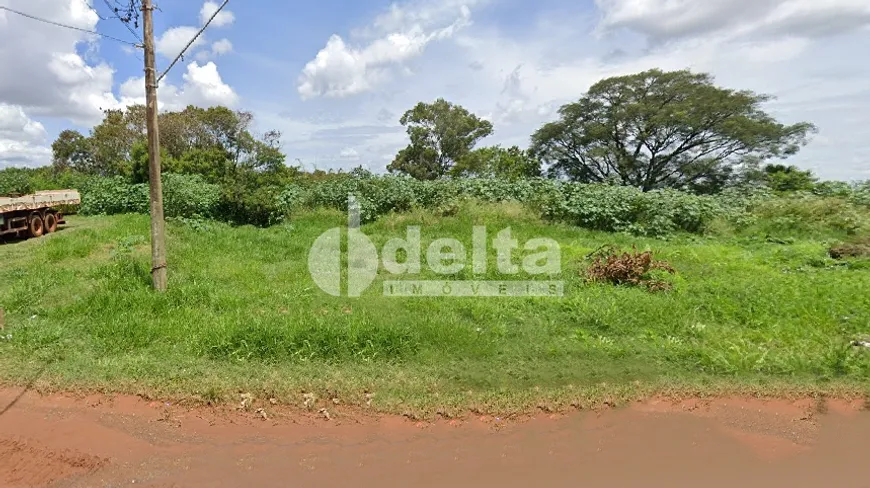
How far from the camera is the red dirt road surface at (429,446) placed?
301cm

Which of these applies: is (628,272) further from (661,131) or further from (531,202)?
(661,131)

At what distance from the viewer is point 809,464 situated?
3.15m

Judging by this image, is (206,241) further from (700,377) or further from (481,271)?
(700,377)

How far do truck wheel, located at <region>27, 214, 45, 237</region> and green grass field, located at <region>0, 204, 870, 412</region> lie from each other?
2.43m

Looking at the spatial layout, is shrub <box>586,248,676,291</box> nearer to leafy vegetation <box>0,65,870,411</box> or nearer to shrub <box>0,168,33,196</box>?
leafy vegetation <box>0,65,870,411</box>

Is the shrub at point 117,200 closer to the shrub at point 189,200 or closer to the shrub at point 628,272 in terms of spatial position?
the shrub at point 189,200

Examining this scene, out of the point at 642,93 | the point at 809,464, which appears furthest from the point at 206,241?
the point at 642,93

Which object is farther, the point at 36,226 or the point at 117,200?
the point at 117,200

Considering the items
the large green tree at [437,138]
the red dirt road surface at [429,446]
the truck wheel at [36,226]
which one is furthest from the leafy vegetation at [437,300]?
the large green tree at [437,138]

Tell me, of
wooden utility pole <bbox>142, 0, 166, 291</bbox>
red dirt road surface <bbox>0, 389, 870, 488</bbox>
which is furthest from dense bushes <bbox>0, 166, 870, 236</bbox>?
red dirt road surface <bbox>0, 389, 870, 488</bbox>

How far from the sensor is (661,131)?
74.9ft

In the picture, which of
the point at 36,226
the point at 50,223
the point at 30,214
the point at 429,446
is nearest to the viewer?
the point at 429,446

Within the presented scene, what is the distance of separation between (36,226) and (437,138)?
69.2 ft

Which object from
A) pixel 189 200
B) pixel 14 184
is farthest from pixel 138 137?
pixel 189 200
